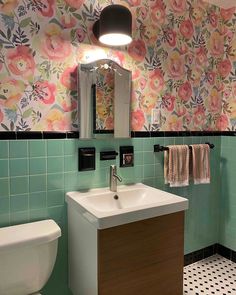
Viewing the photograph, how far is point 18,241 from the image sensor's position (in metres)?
1.17

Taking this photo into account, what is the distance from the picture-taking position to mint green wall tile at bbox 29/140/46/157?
1431 mm

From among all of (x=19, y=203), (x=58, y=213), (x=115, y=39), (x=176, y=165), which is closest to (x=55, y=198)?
(x=58, y=213)

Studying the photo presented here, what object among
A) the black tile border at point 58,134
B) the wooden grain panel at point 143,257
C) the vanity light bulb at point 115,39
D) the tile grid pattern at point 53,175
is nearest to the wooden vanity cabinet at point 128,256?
the wooden grain panel at point 143,257

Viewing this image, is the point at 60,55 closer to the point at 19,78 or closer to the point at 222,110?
the point at 19,78

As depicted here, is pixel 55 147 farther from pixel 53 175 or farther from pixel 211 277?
pixel 211 277

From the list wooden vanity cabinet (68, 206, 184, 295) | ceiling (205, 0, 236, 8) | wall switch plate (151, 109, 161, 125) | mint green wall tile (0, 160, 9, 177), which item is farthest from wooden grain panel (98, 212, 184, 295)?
ceiling (205, 0, 236, 8)

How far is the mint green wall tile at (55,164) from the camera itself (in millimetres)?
1491

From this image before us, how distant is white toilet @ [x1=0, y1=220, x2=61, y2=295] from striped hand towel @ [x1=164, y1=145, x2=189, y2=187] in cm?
96

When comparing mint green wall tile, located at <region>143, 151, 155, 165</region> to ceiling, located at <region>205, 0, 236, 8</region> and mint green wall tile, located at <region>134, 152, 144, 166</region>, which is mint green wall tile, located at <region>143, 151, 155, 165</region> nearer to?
mint green wall tile, located at <region>134, 152, 144, 166</region>

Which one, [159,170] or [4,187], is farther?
[159,170]

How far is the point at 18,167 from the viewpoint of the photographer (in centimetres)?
140

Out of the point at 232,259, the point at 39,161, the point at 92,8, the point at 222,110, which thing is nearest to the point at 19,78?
the point at 39,161

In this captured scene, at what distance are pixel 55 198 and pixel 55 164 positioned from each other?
0.70ft

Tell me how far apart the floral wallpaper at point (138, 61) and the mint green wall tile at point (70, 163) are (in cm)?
19
